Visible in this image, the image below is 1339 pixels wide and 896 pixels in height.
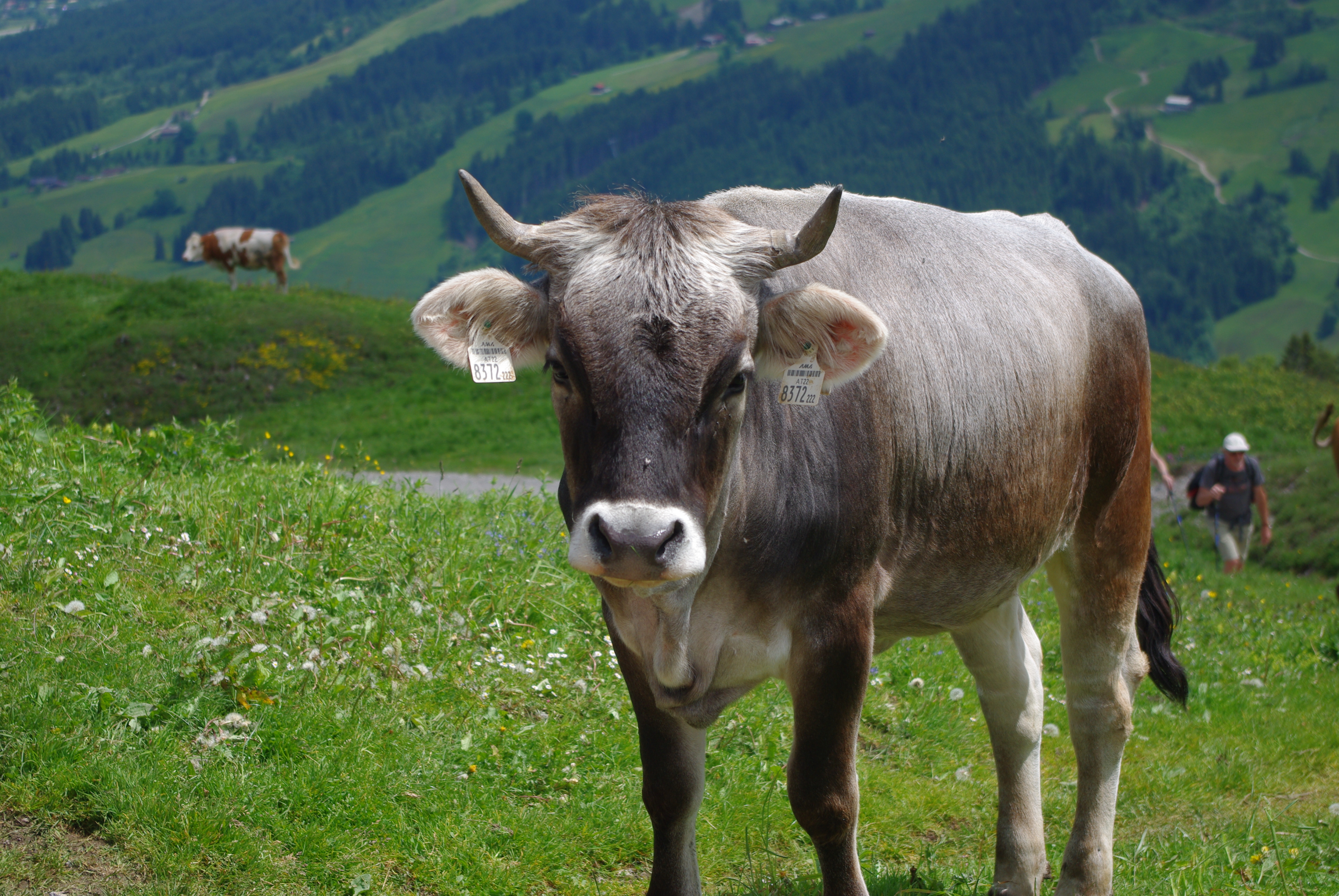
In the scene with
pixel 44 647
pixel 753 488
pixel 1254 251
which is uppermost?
pixel 753 488

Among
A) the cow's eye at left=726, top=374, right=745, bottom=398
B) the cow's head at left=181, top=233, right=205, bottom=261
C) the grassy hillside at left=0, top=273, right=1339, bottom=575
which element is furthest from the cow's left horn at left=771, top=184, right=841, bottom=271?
the cow's head at left=181, top=233, right=205, bottom=261

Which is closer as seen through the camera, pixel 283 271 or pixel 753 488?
pixel 753 488

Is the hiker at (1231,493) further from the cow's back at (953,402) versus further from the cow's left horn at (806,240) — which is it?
the cow's left horn at (806,240)

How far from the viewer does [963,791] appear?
5973 mm

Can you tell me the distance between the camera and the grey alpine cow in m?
3.17

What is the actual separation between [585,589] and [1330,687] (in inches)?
236

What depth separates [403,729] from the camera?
5.04 metres

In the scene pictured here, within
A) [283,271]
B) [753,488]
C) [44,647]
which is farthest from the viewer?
[283,271]

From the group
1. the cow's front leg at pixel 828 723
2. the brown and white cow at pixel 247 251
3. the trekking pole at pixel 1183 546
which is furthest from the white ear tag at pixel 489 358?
the brown and white cow at pixel 247 251

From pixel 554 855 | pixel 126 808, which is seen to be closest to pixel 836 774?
pixel 554 855

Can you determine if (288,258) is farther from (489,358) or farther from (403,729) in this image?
(489,358)

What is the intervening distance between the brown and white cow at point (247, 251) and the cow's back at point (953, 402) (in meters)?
34.3

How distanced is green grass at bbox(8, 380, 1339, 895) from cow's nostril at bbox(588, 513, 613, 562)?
77.4 inches

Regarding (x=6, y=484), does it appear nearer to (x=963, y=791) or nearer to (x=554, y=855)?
(x=554, y=855)
